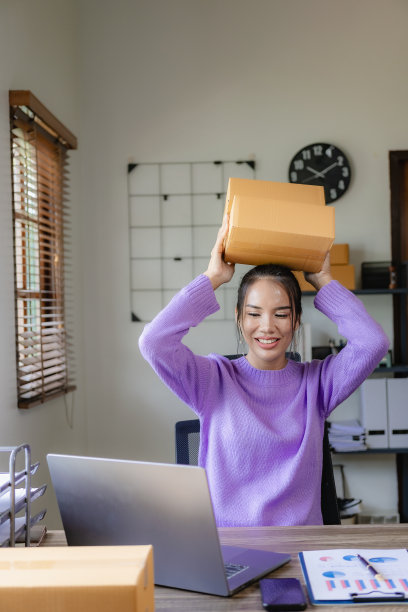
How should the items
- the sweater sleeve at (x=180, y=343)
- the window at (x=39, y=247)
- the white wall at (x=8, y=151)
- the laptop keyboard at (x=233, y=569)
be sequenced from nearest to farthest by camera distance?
1. the laptop keyboard at (x=233, y=569)
2. the sweater sleeve at (x=180, y=343)
3. the white wall at (x=8, y=151)
4. the window at (x=39, y=247)

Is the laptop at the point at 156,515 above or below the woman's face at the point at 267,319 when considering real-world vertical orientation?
below

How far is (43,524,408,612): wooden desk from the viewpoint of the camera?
0.97 metres

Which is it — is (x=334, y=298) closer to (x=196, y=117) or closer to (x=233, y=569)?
(x=233, y=569)

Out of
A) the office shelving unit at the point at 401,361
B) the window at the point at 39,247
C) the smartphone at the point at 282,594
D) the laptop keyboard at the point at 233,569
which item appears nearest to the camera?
the smartphone at the point at 282,594

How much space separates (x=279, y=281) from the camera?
5.32 feet

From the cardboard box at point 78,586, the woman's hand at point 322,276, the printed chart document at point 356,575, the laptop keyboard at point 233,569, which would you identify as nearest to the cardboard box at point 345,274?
the woman's hand at point 322,276

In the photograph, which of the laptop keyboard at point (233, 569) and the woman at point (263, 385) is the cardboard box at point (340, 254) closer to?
the woman at point (263, 385)

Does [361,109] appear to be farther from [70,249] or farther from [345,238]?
[70,249]

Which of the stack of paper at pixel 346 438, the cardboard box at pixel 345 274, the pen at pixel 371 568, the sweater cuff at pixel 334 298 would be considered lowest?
the stack of paper at pixel 346 438

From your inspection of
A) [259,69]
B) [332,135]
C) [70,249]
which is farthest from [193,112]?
[70,249]

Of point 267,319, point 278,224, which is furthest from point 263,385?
point 278,224

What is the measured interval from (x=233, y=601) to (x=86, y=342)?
2.85m

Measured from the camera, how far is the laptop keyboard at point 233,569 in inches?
41.6

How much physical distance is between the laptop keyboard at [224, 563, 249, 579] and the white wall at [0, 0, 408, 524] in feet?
8.55
